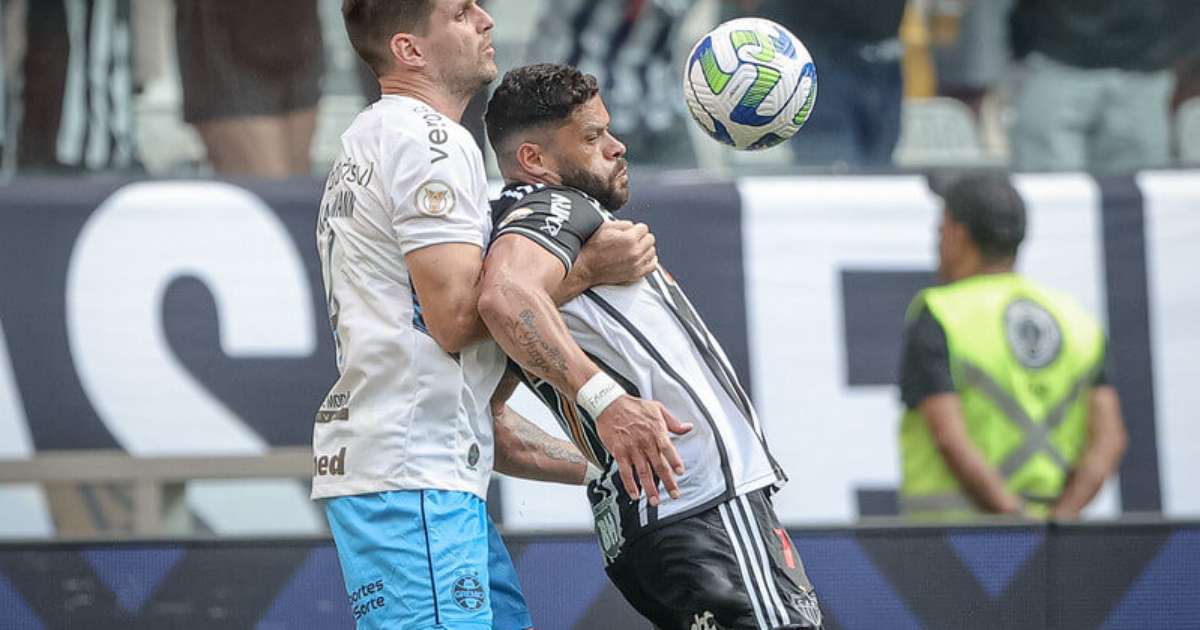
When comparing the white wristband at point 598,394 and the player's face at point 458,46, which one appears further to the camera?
the player's face at point 458,46

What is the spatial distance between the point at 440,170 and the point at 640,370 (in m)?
0.67

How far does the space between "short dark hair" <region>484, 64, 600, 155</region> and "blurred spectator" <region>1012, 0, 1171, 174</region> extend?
4201mm

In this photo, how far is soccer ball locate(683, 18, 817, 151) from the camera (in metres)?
4.60

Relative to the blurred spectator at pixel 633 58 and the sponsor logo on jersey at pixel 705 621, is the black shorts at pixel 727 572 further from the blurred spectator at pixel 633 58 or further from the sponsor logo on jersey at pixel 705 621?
the blurred spectator at pixel 633 58

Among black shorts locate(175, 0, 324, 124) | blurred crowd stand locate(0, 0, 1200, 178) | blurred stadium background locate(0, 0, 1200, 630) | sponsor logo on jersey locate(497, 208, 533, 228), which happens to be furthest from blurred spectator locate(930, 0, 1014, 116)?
sponsor logo on jersey locate(497, 208, 533, 228)

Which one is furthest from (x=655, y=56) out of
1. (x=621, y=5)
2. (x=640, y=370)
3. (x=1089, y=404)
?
(x=640, y=370)

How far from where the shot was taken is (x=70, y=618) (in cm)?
598

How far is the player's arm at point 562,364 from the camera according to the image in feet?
13.3

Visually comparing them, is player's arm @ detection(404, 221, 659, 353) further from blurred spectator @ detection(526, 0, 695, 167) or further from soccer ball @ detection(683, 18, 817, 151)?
blurred spectator @ detection(526, 0, 695, 167)

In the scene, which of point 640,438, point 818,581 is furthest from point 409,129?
point 818,581

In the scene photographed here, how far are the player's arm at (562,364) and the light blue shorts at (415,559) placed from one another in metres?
0.36

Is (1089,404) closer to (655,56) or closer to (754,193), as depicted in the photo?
(754,193)

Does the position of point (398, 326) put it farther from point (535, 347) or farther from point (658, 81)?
point (658, 81)

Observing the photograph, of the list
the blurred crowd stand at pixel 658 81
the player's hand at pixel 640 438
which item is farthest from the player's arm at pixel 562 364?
the blurred crowd stand at pixel 658 81
